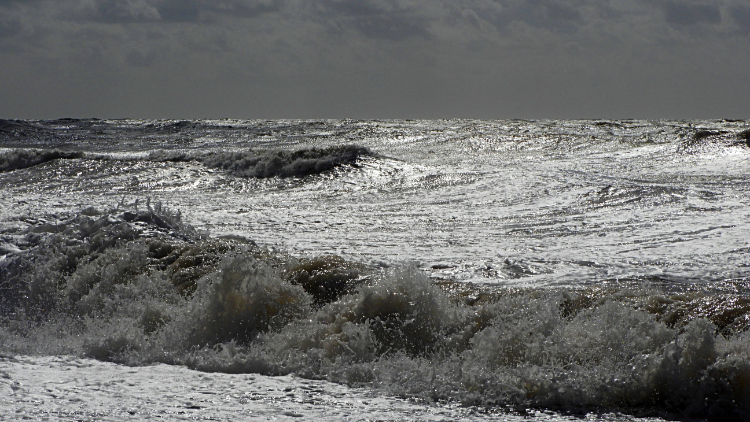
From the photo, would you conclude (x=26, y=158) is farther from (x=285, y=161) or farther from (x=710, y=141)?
(x=710, y=141)

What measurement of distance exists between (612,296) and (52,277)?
436 cm

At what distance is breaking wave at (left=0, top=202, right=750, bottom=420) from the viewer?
317 centimetres

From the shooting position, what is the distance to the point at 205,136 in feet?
105

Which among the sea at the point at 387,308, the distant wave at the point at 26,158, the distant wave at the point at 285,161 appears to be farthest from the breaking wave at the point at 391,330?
the distant wave at the point at 26,158

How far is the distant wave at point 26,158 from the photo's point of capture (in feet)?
55.3

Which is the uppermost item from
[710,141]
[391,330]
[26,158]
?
[710,141]

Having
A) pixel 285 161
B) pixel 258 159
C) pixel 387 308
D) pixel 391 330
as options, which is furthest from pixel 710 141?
pixel 391 330

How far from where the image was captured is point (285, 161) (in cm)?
1625

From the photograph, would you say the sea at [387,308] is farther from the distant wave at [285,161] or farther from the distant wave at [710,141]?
the distant wave at [710,141]

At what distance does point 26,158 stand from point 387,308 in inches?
641

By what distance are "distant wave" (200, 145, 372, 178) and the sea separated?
4517mm

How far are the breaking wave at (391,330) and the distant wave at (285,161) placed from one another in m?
9.80

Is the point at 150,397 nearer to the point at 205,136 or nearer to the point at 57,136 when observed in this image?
the point at 205,136

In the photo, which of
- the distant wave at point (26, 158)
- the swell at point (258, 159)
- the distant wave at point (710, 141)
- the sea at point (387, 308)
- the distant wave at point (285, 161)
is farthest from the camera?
the distant wave at point (710, 141)
